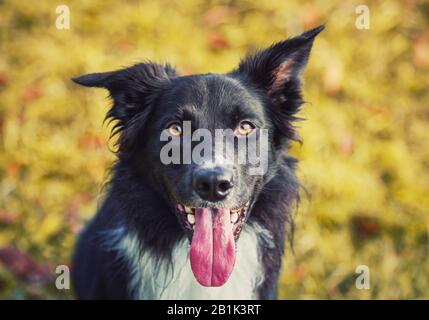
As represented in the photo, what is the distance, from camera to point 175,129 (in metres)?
3.88

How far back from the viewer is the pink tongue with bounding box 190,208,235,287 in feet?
12.2

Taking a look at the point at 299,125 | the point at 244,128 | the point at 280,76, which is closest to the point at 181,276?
the point at 244,128

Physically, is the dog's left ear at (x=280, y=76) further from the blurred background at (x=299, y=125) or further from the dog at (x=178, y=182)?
the blurred background at (x=299, y=125)

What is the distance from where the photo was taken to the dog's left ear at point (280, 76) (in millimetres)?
4035

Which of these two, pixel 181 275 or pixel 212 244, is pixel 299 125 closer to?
pixel 181 275

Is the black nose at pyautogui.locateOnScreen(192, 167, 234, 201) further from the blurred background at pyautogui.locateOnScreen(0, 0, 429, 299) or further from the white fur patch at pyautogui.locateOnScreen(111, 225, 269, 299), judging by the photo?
the blurred background at pyautogui.locateOnScreen(0, 0, 429, 299)

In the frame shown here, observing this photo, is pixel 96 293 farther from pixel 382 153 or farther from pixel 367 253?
pixel 382 153

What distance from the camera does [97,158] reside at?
655cm

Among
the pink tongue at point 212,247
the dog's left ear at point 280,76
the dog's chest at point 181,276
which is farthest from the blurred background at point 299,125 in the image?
the pink tongue at point 212,247

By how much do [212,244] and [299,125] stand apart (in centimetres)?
246

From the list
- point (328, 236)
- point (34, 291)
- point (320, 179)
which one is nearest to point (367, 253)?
point (328, 236)

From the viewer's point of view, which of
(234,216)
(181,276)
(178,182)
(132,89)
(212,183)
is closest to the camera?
(212,183)
